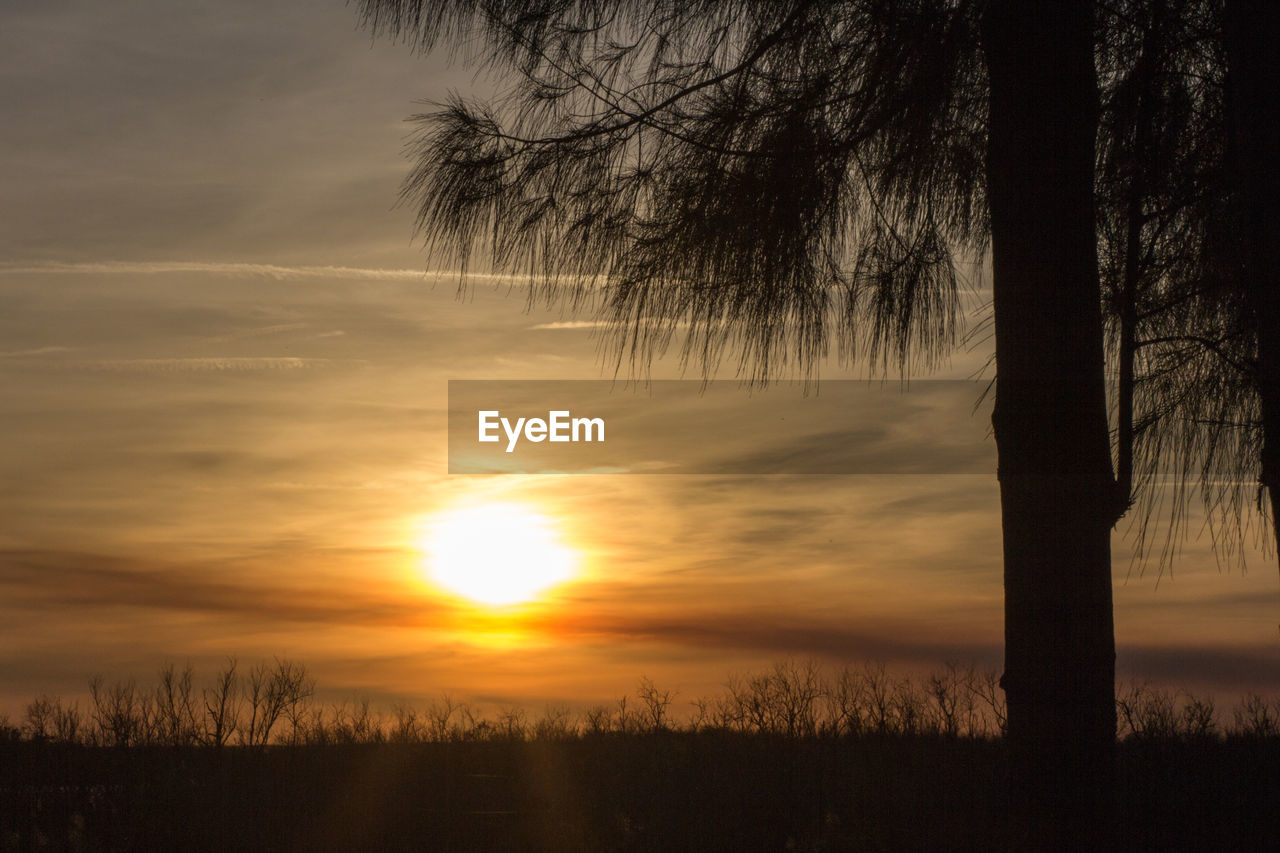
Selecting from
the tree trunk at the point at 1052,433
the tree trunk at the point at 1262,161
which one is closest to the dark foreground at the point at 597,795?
the tree trunk at the point at 1052,433

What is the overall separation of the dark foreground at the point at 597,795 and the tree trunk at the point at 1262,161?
Answer: 187 cm

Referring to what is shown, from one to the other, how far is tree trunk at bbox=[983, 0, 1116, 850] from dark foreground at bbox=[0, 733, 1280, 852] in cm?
82

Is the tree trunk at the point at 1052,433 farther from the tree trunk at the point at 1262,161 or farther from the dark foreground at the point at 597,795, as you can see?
the dark foreground at the point at 597,795

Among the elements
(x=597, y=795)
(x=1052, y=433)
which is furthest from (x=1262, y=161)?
(x=597, y=795)

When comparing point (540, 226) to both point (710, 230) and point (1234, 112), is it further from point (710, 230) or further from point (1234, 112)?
point (1234, 112)

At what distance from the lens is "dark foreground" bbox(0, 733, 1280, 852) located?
4902 millimetres

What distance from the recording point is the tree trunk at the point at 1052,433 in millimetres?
3287

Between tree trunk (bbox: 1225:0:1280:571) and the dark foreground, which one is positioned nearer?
tree trunk (bbox: 1225:0:1280:571)

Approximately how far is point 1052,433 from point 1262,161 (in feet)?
3.49

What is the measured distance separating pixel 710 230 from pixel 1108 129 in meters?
2.09

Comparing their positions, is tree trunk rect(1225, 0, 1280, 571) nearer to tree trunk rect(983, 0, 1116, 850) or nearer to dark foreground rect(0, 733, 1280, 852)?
tree trunk rect(983, 0, 1116, 850)

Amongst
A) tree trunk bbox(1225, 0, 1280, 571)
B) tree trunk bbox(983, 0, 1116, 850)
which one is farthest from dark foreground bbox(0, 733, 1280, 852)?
tree trunk bbox(1225, 0, 1280, 571)

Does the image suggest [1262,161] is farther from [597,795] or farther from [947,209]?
[597,795]

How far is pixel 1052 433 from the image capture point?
11.1 feet
